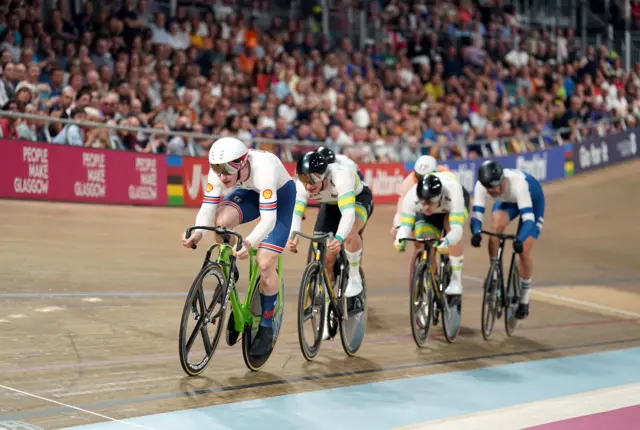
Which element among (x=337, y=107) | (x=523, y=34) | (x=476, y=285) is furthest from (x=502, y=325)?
(x=523, y=34)

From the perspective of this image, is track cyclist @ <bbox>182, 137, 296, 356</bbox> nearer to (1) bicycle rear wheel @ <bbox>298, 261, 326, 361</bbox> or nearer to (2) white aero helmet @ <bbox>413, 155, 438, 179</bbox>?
(1) bicycle rear wheel @ <bbox>298, 261, 326, 361</bbox>

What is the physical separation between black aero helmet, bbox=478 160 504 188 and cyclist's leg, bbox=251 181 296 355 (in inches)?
102

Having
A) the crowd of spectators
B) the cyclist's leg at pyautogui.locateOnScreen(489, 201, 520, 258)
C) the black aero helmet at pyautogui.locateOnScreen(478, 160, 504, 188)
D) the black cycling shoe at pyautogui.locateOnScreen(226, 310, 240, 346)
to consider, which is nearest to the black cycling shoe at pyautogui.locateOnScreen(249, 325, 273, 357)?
the black cycling shoe at pyautogui.locateOnScreen(226, 310, 240, 346)

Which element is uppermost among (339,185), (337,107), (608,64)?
(608,64)

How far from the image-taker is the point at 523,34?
2359 cm

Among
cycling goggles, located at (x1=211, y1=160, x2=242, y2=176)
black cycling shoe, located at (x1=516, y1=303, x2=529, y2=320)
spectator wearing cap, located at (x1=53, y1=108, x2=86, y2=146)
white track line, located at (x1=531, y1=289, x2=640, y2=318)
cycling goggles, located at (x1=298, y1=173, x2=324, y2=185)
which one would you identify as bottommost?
white track line, located at (x1=531, y1=289, x2=640, y2=318)

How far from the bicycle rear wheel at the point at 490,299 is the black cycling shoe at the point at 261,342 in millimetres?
2697

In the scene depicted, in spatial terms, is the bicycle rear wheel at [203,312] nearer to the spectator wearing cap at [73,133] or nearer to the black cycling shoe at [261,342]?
the black cycling shoe at [261,342]

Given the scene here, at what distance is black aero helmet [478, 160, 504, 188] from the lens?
844cm

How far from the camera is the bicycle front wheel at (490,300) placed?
8500 millimetres

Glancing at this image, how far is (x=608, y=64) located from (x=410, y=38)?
6.20 m

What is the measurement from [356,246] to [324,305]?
2.19 feet

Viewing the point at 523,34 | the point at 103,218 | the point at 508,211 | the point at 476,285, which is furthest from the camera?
the point at 523,34

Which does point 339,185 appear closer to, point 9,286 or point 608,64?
point 9,286
